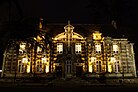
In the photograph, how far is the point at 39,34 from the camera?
14.5 meters

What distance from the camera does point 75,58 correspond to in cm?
3569

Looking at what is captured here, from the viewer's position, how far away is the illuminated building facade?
3525cm

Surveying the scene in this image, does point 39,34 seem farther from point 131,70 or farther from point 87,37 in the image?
point 131,70

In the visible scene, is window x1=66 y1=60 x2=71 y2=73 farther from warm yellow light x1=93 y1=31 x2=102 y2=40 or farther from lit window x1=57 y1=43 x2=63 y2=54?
warm yellow light x1=93 y1=31 x2=102 y2=40

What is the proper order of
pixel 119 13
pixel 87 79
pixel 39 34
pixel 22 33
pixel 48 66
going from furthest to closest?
pixel 48 66 < pixel 87 79 < pixel 39 34 < pixel 22 33 < pixel 119 13

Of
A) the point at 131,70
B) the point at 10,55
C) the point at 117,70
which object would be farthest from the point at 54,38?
the point at 131,70

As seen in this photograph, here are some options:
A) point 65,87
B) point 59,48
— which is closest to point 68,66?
point 59,48

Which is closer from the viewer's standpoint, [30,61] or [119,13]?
[119,13]

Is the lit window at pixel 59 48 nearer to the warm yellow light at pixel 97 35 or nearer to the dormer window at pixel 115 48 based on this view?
the warm yellow light at pixel 97 35

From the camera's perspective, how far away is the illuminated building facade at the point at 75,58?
1388 inches

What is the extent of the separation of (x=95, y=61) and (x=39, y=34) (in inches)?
903

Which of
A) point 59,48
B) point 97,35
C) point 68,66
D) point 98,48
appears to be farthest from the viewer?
point 97,35

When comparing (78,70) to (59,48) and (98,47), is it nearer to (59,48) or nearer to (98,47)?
(59,48)

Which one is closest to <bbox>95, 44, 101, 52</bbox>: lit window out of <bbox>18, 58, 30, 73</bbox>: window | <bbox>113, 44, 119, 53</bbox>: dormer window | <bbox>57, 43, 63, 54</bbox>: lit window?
<bbox>113, 44, 119, 53</bbox>: dormer window
